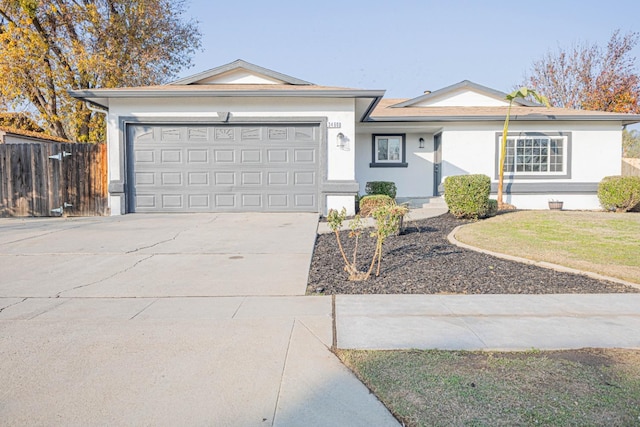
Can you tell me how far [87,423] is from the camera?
8.96 ft

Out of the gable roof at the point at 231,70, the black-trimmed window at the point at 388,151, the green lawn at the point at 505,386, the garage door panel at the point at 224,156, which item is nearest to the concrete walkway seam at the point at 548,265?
the green lawn at the point at 505,386

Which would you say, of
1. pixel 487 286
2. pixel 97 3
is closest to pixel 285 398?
pixel 487 286

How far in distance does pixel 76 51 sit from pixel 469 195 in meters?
17.9

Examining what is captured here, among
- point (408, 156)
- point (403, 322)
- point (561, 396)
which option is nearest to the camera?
point (561, 396)

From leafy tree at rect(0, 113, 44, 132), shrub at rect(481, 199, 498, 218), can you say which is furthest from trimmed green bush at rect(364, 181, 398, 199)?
leafy tree at rect(0, 113, 44, 132)

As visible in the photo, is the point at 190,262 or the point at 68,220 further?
the point at 68,220

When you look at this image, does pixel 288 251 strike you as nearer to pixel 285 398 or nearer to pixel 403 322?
pixel 403 322

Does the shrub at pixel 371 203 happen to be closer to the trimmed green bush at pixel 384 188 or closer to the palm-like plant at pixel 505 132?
the trimmed green bush at pixel 384 188

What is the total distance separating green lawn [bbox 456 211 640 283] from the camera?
7080 mm

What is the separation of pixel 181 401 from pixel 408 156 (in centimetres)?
1513

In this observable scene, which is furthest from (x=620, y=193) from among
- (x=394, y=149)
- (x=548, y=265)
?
(x=548, y=265)

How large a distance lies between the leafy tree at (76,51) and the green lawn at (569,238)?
17458 millimetres

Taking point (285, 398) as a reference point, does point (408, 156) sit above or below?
above

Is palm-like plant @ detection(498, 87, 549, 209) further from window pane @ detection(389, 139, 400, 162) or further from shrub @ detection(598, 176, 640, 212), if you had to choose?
window pane @ detection(389, 139, 400, 162)
